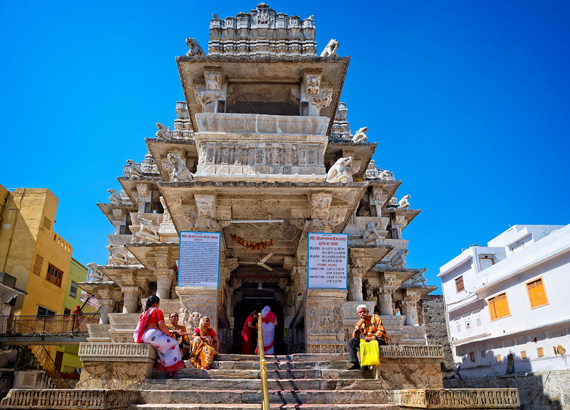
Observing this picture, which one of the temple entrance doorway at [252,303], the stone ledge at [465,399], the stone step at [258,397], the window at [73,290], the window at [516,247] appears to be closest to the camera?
the stone ledge at [465,399]

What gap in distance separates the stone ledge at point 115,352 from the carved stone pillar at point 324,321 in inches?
167

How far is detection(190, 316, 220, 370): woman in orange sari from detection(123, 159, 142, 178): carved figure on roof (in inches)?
435

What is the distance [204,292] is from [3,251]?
20507 millimetres

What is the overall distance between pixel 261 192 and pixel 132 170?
962cm

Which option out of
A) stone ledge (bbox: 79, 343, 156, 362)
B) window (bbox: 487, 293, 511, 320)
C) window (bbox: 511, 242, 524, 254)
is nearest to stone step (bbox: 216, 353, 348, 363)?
stone ledge (bbox: 79, 343, 156, 362)

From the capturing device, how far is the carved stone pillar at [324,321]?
1011 centimetres

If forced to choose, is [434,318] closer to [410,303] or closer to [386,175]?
[410,303]

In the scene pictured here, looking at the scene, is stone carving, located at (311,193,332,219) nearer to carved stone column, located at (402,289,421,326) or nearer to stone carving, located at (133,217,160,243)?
stone carving, located at (133,217,160,243)

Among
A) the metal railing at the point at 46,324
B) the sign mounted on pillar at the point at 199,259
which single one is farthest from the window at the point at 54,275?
the sign mounted on pillar at the point at 199,259

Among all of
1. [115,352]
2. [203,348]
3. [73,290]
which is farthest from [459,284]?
[73,290]

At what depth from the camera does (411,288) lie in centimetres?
2025

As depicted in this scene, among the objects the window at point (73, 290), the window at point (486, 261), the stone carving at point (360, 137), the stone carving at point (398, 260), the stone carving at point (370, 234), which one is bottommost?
the stone carving at point (398, 260)

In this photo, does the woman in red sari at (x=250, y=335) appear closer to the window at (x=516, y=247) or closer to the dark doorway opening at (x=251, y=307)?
the dark doorway opening at (x=251, y=307)

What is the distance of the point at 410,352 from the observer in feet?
23.8
